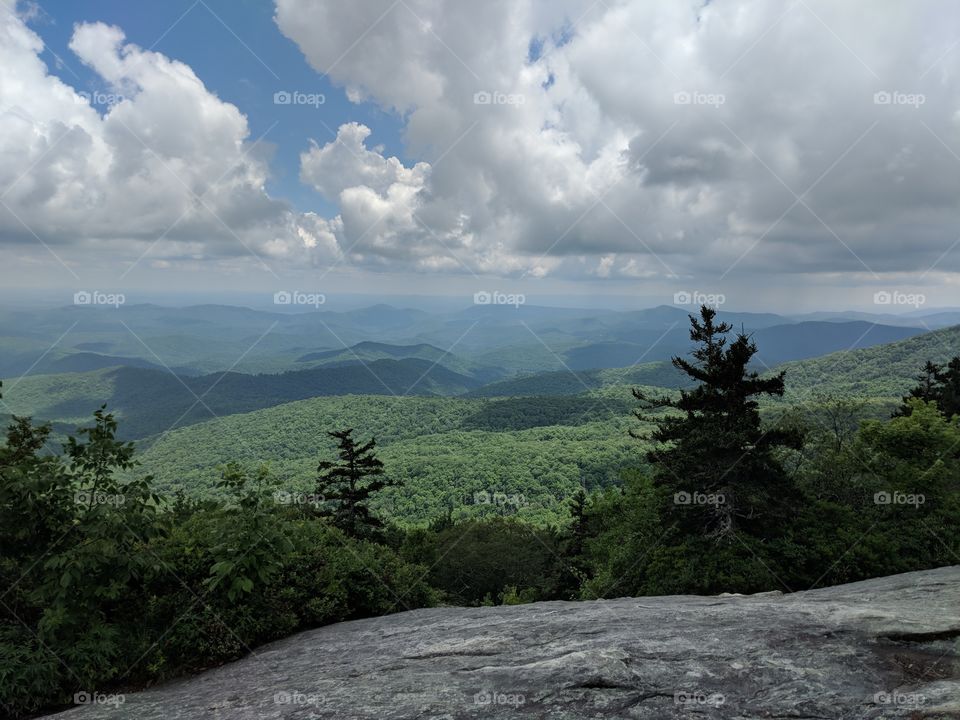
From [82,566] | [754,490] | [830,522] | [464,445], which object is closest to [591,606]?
[82,566]

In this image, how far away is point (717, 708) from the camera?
16.4 feet

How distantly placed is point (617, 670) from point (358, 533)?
26825 millimetres

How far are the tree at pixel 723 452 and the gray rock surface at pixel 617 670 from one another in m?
9.69

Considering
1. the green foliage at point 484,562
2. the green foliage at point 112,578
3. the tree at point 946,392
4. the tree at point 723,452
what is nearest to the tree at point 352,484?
the green foliage at point 484,562

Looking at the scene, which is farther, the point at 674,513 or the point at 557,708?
the point at 674,513

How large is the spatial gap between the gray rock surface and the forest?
111 centimetres

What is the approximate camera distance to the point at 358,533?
29.8 metres

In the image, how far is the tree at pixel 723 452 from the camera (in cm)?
1800

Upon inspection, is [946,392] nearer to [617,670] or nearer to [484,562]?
[484,562]

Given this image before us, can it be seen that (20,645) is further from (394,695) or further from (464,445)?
(464,445)

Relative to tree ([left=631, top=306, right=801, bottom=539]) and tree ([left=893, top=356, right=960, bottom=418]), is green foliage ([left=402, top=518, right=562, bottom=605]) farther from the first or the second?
tree ([left=893, top=356, right=960, bottom=418])

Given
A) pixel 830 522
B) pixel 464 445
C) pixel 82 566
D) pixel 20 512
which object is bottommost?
pixel 464 445

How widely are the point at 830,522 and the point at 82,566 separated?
2329 cm

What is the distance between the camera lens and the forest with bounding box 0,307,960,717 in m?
7.22
